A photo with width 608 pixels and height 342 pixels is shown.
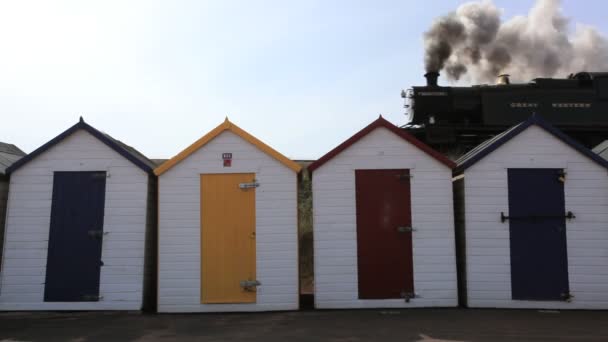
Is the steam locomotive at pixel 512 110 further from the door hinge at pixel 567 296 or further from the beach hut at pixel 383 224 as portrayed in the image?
the door hinge at pixel 567 296

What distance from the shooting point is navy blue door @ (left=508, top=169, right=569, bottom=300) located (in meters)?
8.50

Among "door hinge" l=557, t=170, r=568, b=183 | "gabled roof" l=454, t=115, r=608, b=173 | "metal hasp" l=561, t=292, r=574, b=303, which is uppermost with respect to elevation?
"gabled roof" l=454, t=115, r=608, b=173

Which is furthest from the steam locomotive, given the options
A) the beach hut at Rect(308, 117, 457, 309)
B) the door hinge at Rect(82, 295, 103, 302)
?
the door hinge at Rect(82, 295, 103, 302)

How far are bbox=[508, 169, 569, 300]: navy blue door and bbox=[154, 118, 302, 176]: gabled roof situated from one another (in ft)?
13.4

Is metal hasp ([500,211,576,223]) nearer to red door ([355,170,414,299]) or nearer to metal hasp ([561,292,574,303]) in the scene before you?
metal hasp ([561,292,574,303])

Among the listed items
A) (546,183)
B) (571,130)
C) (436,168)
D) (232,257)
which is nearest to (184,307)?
(232,257)

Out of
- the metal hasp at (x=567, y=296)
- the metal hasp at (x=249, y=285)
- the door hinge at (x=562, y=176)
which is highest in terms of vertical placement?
the door hinge at (x=562, y=176)

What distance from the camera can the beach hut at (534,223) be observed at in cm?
851

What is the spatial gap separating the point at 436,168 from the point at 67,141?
6.99 meters

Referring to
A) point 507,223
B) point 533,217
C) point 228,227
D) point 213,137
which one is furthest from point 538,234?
point 213,137

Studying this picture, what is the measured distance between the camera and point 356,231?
8734mm

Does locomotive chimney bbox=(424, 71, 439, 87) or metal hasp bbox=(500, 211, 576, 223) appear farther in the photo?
locomotive chimney bbox=(424, 71, 439, 87)

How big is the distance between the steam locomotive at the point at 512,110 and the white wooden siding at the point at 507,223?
6.67m

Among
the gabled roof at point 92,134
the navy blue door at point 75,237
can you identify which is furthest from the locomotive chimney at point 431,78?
the navy blue door at point 75,237
